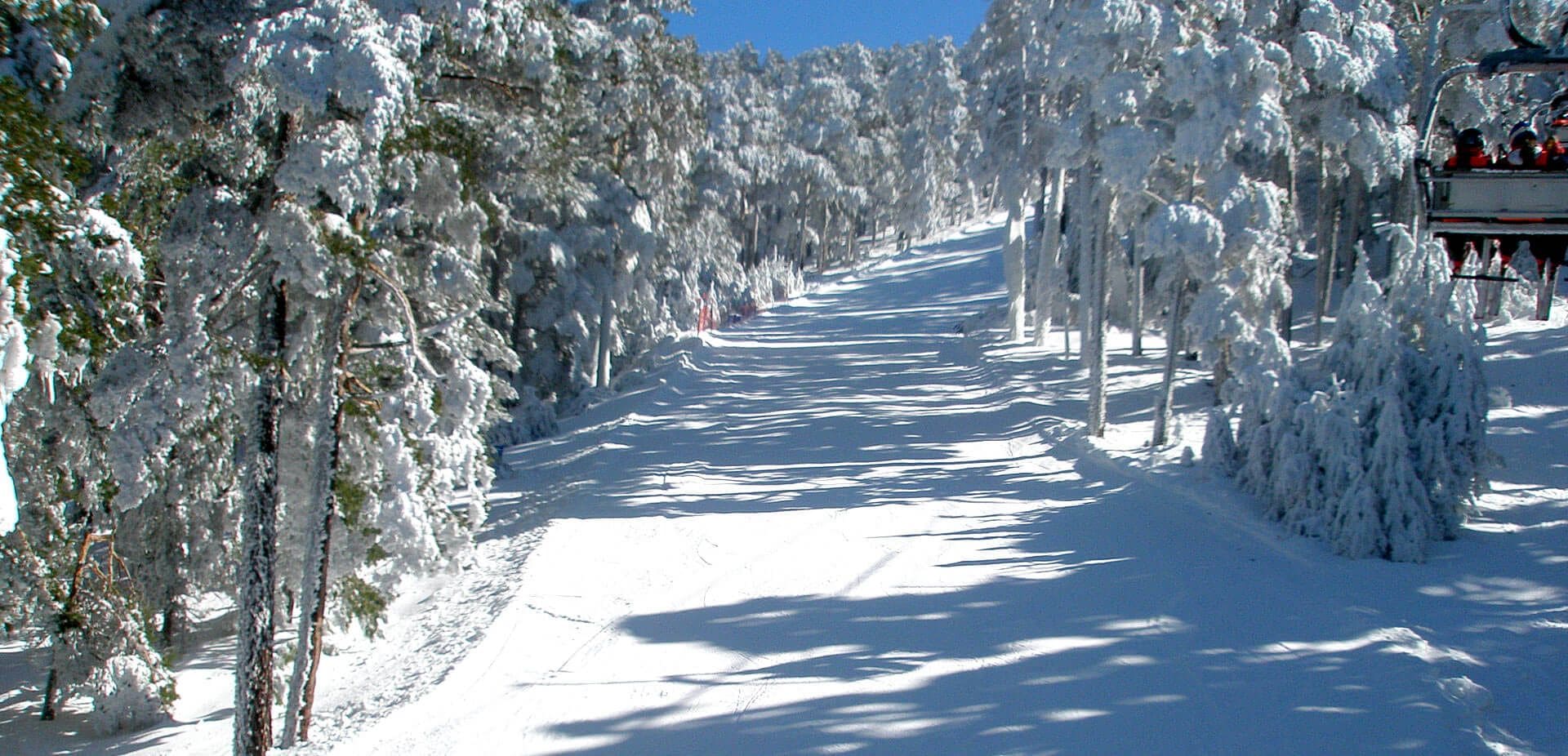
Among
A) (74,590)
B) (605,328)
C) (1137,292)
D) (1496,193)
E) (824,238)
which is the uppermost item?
(824,238)

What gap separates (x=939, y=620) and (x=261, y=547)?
6212mm

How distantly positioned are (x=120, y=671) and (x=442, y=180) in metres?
6.22

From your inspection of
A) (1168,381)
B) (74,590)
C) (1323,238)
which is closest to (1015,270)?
(1323,238)

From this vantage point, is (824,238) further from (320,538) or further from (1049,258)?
(320,538)

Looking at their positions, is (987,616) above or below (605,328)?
below

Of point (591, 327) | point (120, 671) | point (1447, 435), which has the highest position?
point (591, 327)

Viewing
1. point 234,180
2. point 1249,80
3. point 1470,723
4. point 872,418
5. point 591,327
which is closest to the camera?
point 1470,723

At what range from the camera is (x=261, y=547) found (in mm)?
8461

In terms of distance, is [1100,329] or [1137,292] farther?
[1137,292]

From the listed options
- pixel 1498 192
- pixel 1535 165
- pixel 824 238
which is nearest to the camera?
pixel 1498 192

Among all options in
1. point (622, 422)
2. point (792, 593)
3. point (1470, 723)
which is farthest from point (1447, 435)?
point (622, 422)

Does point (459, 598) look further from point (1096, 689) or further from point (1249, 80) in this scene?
point (1249, 80)

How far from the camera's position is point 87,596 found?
10047 mm

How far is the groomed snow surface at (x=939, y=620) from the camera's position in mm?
7148
